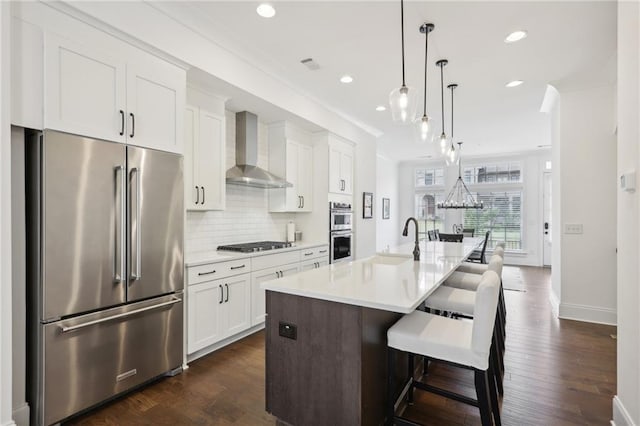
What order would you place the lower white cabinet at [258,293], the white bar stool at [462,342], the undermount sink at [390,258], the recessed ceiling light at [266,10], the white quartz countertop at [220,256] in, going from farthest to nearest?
the lower white cabinet at [258,293], the undermount sink at [390,258], the white quartz countertop at [220,256], the recessed ceiling light at [266,10], the white bar stool at [462,342]

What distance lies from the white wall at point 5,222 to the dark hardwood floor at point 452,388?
0.53 meters

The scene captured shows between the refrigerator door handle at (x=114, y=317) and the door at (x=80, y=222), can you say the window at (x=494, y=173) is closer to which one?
the refrigerator door handle at (x=114, y=317)

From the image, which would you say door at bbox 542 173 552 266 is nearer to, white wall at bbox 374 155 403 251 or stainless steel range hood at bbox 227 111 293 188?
white wall at bbox 374 155 403 251

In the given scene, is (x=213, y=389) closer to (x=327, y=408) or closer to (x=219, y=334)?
(x=219, y=334)

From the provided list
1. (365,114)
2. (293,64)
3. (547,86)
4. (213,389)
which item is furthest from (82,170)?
(547,86)

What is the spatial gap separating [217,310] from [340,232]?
2.50 meters

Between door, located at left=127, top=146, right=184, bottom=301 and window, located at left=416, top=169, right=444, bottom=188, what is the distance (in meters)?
8.35

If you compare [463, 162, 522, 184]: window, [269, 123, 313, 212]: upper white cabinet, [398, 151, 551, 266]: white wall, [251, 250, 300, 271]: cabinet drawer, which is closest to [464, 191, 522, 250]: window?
[398, 151, 551, 266]: white wall

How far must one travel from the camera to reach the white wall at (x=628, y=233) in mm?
1712

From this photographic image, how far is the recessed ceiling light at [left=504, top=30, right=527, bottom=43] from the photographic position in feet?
9.62

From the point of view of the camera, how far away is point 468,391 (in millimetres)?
2432

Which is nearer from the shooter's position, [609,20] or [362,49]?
[609,20]

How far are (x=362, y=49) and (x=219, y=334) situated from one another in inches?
123

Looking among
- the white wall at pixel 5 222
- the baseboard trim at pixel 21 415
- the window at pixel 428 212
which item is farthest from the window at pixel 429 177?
the baseboard trim at pixel 21 415
